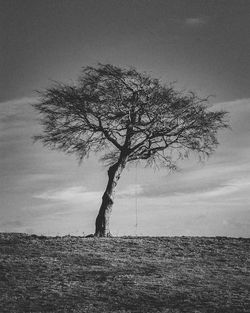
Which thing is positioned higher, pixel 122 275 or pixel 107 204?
pixel 107 204

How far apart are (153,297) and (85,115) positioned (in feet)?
50.5

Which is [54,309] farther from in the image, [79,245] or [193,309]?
[79,245]

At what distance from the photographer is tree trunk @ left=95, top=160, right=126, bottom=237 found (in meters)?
25.9

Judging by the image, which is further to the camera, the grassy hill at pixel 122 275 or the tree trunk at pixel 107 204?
the tree trunk at pixel 107 204

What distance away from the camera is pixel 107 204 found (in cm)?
2617

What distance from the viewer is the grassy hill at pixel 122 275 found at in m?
12.9

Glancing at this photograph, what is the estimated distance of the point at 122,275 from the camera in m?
16.2

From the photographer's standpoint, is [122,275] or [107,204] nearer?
[122,275]

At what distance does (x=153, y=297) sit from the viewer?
535 inches

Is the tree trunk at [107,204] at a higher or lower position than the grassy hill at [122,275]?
higher

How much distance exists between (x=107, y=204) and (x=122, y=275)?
33.2ft

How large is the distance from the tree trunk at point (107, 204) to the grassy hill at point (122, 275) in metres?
1.90

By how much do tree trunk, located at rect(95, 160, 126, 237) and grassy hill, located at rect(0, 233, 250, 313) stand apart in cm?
190

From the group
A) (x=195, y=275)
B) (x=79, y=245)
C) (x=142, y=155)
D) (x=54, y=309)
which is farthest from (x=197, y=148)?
(x=54, y=309)
